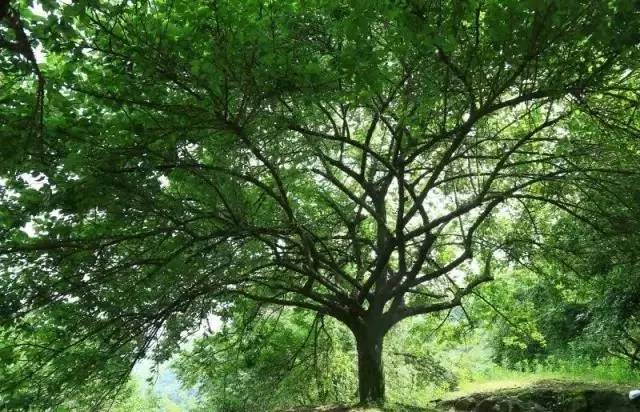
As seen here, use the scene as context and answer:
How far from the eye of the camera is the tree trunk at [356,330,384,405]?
934cm

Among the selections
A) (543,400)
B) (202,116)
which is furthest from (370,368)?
(202,116)

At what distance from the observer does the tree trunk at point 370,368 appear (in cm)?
934

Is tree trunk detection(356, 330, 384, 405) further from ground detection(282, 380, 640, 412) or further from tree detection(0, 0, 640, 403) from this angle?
tree detection(0, 0, 640, 403)

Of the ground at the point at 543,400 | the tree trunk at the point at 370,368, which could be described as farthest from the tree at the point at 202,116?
the ground at the point at 543,400

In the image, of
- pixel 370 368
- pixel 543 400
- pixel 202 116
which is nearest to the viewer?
pixel 202 116

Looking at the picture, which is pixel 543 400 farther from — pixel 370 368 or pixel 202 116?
pixel 202 116

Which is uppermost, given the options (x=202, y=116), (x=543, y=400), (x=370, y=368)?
(x=202, y=116)

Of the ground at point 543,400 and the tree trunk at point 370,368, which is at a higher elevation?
the tree trunk at point 370,368

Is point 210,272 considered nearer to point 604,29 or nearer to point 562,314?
point 604,29

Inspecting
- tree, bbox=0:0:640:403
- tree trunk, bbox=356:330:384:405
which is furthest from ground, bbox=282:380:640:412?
tree, bbox=0:0:640:403

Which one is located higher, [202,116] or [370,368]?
[202,116]

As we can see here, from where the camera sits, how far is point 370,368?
31.1ft

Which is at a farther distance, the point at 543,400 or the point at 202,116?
the point at 543,400

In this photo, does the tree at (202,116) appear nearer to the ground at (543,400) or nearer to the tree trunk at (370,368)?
the tree trunk at (370,368)
